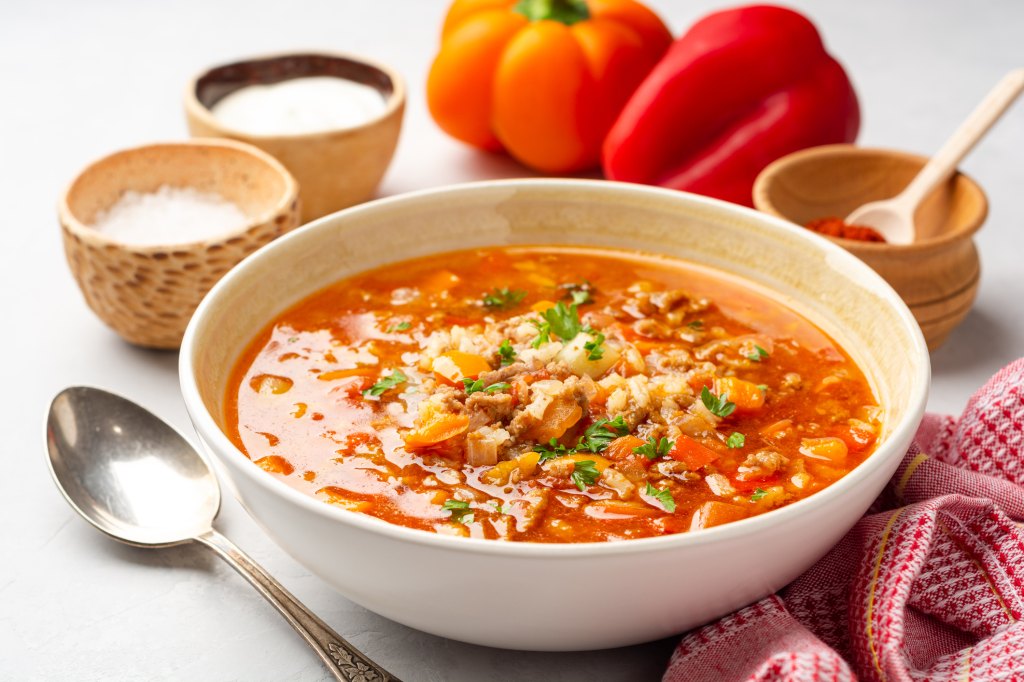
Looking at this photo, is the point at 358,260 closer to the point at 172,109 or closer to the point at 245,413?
the point at 245,413

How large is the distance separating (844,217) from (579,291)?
5.06 feet

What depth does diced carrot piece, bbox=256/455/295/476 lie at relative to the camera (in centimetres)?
297

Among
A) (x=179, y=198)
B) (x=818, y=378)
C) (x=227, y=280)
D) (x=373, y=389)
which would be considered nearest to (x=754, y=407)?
(x=818, y=378)

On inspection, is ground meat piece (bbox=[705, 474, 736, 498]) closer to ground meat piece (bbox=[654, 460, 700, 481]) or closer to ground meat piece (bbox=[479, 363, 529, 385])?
ground meat piece (bbox=[654, 460, 700, 481])

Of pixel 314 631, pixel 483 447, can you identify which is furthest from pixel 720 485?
pixel 314 631

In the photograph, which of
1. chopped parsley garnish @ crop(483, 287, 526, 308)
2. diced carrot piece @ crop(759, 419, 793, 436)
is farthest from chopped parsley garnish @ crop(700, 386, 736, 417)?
chopped parsley garnish @ crop(483, 287, 526, 308)

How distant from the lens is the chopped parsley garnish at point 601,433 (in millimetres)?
3045

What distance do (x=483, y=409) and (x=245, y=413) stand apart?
2.27 ft

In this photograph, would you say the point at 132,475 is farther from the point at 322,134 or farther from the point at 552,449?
the point at 322,134

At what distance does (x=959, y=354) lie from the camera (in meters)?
4.48

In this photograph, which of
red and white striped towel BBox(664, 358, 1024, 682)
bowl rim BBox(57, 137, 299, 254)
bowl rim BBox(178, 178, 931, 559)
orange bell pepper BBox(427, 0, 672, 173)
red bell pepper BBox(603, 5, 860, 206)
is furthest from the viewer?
orange bell pepper BBox(427, 0, 672, 173)

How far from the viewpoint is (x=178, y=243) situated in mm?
4184

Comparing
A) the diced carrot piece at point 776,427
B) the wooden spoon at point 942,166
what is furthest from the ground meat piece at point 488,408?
the wooden spoon at point 942,166

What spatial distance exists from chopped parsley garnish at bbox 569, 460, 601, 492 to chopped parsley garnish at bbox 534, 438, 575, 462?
0.08 metres
